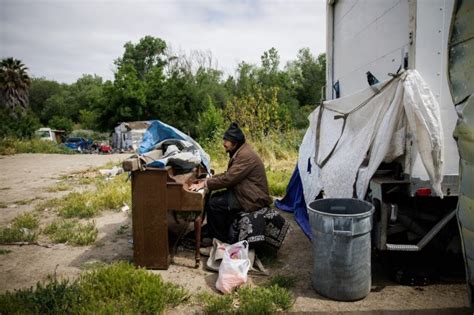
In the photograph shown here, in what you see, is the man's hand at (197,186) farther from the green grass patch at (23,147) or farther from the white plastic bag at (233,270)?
the green grass patch at (23,147)

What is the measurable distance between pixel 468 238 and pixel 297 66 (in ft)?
156

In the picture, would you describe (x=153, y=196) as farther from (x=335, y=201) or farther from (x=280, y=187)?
(x=280, y=187)

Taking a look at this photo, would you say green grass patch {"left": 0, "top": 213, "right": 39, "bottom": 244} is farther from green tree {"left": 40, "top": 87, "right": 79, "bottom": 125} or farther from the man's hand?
green tree {"left": 40, "top": 87, "right": 79, "bottom": 125}

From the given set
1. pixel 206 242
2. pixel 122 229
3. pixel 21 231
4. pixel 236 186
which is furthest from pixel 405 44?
pixel 21 231

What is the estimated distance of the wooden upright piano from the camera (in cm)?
409

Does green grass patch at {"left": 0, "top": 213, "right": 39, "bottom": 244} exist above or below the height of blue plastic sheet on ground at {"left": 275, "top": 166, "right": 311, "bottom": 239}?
below

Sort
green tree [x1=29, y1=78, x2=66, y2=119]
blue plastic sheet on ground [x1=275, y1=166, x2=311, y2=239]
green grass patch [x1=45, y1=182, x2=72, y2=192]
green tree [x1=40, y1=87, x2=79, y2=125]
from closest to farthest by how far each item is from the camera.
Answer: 1. blue plastic sheet on ground [x1=275, y1=166, x2=311, y2=239]
2. green grass patch [x1=45, y1=182, x2=72, y2=192]
3. green tree [x1=40, y1=87, x2=79, y2=125]
4. green tree [x1=29, y1=78, x2=66, y2=119]

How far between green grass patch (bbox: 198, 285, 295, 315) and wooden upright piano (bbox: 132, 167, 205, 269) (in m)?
0.98

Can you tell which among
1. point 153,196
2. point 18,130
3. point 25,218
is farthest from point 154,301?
point 18,130

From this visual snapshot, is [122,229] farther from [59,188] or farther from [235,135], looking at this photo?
[59,188]

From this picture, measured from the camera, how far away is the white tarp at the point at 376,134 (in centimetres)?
306

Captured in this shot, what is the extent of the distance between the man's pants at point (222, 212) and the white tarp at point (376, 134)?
4.13 ft

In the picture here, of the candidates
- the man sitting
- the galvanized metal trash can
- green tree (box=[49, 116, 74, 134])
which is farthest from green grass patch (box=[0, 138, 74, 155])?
green tree (box=[49, 116, 74, 134])

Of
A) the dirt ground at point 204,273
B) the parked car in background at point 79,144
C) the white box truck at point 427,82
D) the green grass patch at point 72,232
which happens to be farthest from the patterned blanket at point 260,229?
the parked car in background at point 79,144
